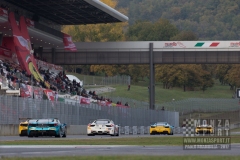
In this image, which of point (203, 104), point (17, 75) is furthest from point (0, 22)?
point (203, 104)

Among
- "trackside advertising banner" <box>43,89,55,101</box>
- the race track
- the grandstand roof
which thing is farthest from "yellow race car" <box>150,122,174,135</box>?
the race track

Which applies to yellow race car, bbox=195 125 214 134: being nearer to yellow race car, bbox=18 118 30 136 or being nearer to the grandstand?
yellow race car, bbox=18 118 30 136

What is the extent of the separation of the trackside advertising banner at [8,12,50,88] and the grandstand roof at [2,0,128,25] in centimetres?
318

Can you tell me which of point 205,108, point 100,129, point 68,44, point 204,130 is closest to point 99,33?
point 205,108

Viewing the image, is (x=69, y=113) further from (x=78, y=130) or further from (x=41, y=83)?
(x=41, y=83)

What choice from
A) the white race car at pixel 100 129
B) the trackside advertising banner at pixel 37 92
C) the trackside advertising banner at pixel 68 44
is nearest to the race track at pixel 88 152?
the white race car at pixel 100 129

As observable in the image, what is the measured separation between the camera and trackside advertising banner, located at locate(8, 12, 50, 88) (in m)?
69.3

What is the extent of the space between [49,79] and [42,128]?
37451 millimetres

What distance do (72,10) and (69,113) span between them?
2827 centimetres

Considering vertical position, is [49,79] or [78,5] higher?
[78,5]

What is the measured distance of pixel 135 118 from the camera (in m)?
67.8

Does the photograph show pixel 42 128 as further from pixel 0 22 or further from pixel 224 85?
pixel 224 85

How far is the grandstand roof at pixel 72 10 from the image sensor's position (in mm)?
74500

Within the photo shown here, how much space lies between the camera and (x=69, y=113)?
53.7m
